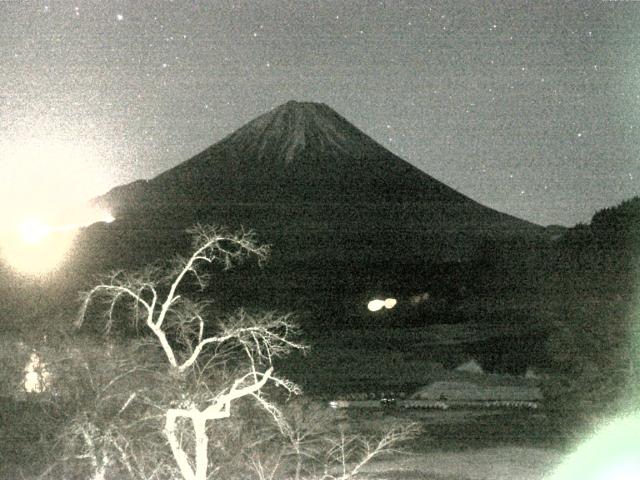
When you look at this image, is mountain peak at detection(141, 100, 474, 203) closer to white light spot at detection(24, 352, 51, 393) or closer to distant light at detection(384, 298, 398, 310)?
distant light at detection(384, 298, 398, 310)

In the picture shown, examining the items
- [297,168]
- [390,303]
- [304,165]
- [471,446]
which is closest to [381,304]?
[390,303]

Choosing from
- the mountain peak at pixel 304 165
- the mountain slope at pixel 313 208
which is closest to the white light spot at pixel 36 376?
the mountain slope at pixel 313 208

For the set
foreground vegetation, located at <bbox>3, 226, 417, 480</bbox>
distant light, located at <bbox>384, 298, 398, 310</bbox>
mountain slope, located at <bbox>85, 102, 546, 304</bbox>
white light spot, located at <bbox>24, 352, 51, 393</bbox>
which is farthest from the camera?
→ mountain slope, located at <bbox>85, 102, 546, 304</bbox>

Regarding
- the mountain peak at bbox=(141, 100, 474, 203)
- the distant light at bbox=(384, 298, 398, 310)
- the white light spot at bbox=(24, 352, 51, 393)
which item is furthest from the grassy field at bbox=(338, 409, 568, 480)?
the mountain peak at bbox=(141, 100, 474, 203)

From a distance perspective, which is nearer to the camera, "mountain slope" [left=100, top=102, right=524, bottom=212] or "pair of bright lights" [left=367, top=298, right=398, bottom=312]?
"pair of bright lights" [left=367, top=298, right=398, bottom=312]

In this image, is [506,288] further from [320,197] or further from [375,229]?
[320,197]

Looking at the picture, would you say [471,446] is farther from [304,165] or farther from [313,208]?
[304,165]

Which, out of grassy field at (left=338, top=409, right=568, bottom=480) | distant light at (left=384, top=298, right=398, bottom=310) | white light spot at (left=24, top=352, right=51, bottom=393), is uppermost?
distant light at (left=384, top=298, right=398, bottom=310)
